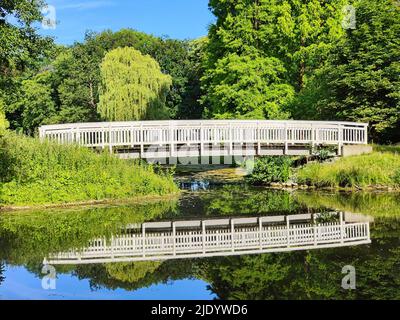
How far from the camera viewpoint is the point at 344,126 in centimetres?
2331

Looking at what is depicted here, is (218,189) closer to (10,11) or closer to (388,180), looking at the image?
(388,180)

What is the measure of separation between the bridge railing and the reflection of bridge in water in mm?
7339

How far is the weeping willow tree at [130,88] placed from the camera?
36719 millimetres

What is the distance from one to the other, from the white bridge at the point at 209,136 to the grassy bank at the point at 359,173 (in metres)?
1.47

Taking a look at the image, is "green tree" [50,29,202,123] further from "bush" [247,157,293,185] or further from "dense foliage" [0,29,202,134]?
"bush" [247,157,293,185]

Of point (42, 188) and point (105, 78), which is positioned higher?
point (105, 78)

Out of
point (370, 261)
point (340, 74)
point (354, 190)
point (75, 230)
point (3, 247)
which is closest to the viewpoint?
point (370, 261)

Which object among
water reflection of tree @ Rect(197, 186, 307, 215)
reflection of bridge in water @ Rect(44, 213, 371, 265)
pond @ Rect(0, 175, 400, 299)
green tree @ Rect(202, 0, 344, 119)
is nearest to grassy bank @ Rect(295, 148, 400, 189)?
water reflection of tree @ Rect(197, 186, 307, 215)

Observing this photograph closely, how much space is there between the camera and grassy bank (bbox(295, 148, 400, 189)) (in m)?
20.0

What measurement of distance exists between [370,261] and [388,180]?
39.7 feet

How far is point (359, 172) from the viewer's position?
66.6 feet

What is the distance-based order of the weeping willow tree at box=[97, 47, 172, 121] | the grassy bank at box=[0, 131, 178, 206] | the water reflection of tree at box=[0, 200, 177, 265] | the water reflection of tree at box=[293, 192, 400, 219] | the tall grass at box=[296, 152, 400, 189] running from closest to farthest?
the water reflection of tree at box=[0, 200, 177, 265]
the water reflection of tree at box=[293, 192, 400, 219]
the grassy bank at box=[0, 131, 178, 206]
the tall grass at box=[296, 152, 400, 189]
the weeping willow tree at box=[97, 47, 172, 121]

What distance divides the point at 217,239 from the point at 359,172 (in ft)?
35.2

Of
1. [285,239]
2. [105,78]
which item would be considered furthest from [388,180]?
[105,78]
